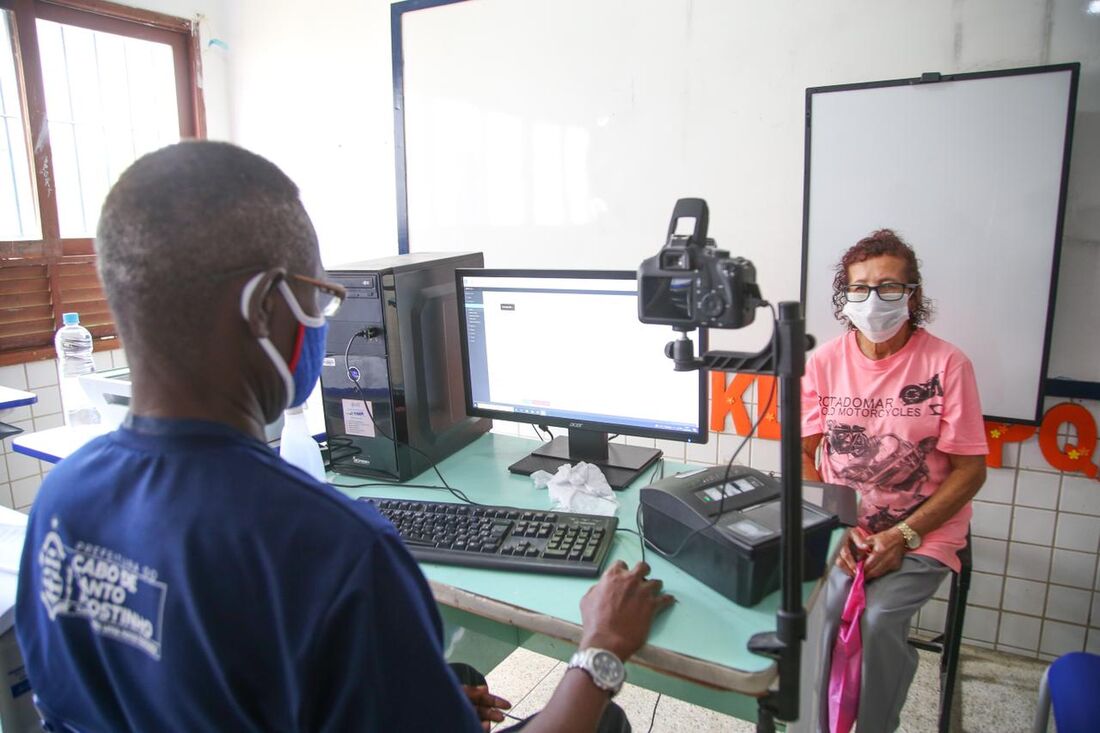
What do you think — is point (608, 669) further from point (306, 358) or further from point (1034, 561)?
point (1034, 561)

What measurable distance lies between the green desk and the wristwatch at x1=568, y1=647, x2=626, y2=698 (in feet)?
0.20

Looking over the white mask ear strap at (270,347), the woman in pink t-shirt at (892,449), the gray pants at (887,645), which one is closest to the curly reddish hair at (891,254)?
the woman in pink t-shirt at (892,449)

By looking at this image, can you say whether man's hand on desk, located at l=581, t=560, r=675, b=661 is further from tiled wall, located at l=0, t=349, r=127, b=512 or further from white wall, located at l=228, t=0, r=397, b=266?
tiled wall, located at l=0, t=349, r=127, b=512

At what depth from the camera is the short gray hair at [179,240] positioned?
2.24 ft

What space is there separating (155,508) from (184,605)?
10 cm

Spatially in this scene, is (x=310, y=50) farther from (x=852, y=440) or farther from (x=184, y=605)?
(x=184, y=605)

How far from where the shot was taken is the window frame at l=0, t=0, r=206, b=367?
2840 millimetres

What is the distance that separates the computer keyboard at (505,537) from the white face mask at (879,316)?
0.95m

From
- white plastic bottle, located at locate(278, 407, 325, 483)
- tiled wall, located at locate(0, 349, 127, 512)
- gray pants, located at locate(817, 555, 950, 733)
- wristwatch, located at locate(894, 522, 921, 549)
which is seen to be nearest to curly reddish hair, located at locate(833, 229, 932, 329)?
wristwatch, located at locate(894, 522, 921, 549)

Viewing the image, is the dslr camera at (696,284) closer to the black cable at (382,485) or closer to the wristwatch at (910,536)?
the black cable at (382,485)

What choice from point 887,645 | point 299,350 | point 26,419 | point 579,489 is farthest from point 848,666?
point 26,419

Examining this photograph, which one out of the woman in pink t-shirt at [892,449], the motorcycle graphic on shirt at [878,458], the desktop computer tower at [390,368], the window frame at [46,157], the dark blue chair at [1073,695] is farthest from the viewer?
the window frame at [46,157]

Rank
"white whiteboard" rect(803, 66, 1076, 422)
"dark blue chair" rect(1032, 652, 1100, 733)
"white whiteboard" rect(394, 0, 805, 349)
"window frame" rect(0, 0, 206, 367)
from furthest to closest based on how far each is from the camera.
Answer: "window frame" rect(0, 0, 206, 367), "white whiteboard" rect(394, 0, 805, 349), "white whiteboard" rect(803, 66, 1076, 422), "dark blue chair" rect(1032, 652, 1100, 733)

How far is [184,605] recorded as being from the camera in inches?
26.5
